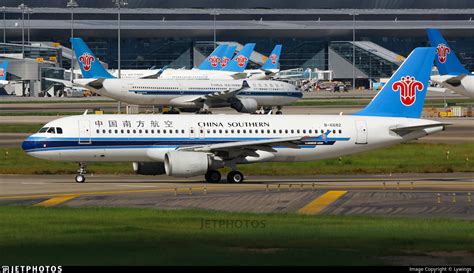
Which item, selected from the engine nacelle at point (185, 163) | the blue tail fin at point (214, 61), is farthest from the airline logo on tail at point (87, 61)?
the engine nacelle at point (185, 163)

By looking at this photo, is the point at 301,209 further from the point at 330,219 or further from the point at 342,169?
the point at 342,169

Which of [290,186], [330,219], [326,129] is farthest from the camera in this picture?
[326,129]

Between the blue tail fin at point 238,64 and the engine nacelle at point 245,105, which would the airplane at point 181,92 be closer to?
the engine nacelle at point 245,105

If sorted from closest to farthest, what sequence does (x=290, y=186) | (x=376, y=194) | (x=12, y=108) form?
(x=376, y=194) < (x=290, y=186) < (x=12, y=108)

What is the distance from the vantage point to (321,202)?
42.8 m

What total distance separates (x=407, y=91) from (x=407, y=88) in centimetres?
15

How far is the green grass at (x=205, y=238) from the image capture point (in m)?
27.0

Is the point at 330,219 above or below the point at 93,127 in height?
below

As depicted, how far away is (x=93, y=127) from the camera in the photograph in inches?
2044

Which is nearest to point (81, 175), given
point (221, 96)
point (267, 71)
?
point (221, 96)

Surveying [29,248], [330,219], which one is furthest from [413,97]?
[29,248]

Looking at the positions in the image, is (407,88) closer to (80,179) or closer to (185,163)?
(185,163)

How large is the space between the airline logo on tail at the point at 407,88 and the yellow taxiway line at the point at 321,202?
35.1ft

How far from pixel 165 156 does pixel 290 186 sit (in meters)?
6.13
